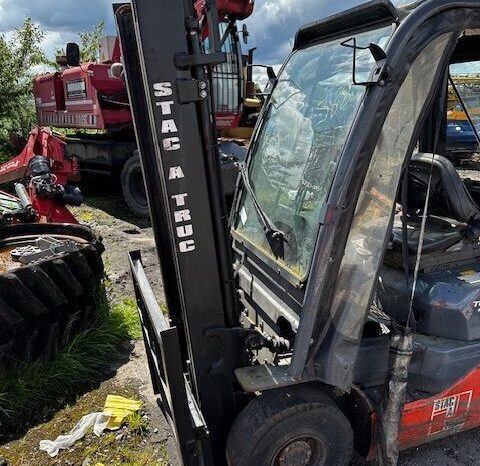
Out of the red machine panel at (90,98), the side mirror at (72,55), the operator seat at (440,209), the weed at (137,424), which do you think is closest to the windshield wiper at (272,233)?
the operator seat at (440,209)

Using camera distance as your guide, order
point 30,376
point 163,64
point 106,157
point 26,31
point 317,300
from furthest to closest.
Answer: point 26,31, point 106,157, point 30,376, point 317,300, point 163,64

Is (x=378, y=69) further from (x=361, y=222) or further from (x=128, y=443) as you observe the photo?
(x=128, y=443)

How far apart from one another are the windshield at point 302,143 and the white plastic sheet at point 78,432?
1501 millimetres

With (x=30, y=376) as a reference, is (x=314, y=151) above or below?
above

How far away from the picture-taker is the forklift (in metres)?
2.02

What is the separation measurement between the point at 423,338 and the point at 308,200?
3.18ft

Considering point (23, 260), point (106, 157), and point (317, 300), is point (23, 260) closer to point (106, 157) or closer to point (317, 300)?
point (317, 300)

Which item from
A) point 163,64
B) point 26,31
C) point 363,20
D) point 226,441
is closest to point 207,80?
point 163,64

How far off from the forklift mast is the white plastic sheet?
101 centimetres

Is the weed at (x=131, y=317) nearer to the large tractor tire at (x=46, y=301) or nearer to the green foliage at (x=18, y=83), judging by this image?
the large tractor tire at (x=46, y=301)

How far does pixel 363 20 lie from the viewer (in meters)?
2.36

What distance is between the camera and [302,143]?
260cm

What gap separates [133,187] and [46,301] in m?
4.94

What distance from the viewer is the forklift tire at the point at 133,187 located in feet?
26.9
